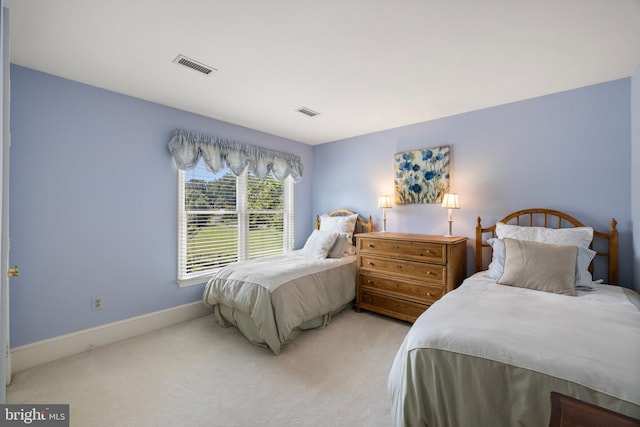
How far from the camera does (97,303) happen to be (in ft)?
8.29

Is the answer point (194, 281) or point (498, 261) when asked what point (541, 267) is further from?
point (194, 281)

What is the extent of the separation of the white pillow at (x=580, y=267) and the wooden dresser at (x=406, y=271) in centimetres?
41

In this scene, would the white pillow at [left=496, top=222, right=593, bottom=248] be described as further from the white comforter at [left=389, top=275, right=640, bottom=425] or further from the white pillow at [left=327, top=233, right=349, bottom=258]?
the white pillow at [left=327, top=233, right=349, bottom=258]

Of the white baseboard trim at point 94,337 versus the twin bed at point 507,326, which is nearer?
the twin bed at point 507,326

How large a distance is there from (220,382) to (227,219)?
2.06 m

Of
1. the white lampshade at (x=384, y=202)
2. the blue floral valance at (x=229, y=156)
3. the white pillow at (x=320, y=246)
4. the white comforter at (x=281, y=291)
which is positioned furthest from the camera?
the white lampshade at (x=384, y=202)

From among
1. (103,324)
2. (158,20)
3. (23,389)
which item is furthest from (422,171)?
(23,389)

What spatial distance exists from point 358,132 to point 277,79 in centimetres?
186

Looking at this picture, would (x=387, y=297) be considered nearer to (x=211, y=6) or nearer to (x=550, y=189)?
(x=550, y=189)

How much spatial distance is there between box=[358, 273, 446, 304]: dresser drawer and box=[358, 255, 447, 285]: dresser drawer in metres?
0.07

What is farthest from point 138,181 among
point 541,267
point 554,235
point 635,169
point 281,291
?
point 635,169

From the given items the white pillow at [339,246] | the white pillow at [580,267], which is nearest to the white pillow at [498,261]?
the white pillow at [580,267]

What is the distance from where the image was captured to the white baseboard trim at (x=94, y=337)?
216 centimetres

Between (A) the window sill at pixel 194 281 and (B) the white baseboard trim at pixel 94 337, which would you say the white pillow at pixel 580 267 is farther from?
(B) the white baseboard trim at pixel 94 337
